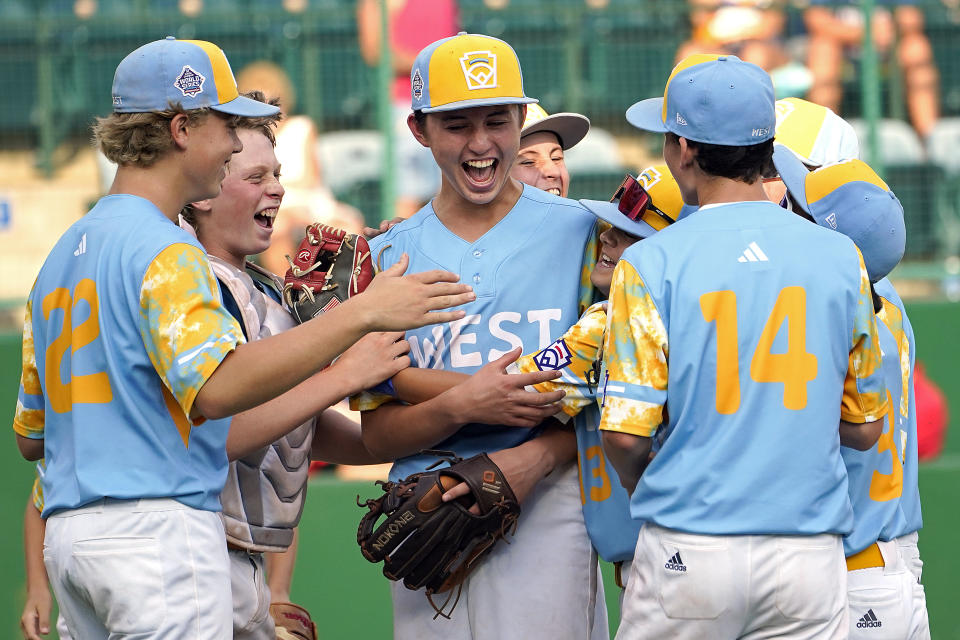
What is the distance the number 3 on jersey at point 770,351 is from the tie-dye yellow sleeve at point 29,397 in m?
1.75

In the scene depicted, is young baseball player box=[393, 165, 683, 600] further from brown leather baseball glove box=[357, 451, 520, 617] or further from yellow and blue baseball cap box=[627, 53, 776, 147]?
yellow and blue baseball cap box=[627, 53, 776, 147]

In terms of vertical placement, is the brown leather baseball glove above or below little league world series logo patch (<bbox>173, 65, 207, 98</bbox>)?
below

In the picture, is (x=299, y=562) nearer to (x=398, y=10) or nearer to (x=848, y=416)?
(x=398, y=10)

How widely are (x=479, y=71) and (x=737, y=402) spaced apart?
1271mm

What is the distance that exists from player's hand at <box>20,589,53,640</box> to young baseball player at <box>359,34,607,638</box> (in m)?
0.99

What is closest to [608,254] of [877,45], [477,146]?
[477,146]

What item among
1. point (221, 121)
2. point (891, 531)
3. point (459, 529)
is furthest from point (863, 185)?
point (221, 121)

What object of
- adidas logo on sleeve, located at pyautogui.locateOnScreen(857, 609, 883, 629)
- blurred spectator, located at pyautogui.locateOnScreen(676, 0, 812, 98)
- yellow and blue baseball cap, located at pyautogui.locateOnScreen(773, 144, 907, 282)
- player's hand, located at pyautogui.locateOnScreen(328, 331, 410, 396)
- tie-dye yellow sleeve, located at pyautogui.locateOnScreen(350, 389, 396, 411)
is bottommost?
adidas logo on sleeve, located at pyautogui.locateOnScreen(857, 609, 883, 629)

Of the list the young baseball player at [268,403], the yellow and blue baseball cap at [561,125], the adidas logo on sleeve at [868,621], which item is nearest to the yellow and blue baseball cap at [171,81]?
the young baseball player at [268,403]

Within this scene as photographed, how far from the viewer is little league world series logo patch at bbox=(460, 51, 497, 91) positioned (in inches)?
140

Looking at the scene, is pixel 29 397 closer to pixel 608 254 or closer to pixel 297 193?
pixel 608 254

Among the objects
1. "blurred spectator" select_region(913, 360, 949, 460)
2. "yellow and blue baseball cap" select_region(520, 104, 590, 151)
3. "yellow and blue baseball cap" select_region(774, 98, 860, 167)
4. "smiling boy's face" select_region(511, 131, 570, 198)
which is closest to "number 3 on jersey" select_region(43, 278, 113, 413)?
"yellow and blue baseball cap" select_region(520, 104, 590, 151)

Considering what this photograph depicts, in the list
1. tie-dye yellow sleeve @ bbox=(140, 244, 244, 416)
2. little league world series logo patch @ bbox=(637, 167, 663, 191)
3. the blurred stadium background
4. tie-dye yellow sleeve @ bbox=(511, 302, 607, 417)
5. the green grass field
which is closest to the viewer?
tie-dye yellow sleeve @ bbox=(140, 244, 244, 416)

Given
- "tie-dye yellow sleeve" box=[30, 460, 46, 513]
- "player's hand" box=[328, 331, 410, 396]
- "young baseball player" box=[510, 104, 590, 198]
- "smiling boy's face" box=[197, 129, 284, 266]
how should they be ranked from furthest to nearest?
"young baseball player" box=[510, 104, 590, 198] < "smiling boy's face" box=[197, 129, 284, 266] < "player's hand" box=[328, 331, 410, 396] < "tie-dye yellow sleeve" box=[30, 460, 46, 513]
